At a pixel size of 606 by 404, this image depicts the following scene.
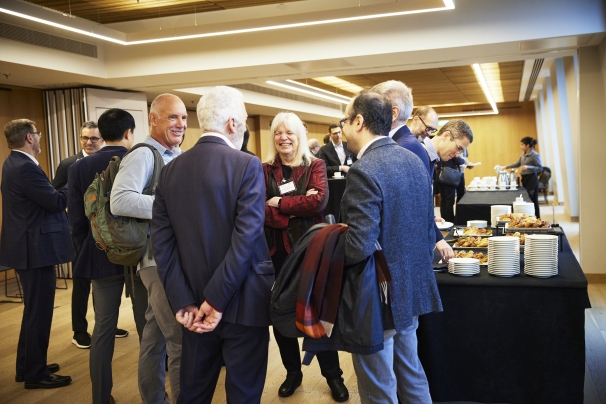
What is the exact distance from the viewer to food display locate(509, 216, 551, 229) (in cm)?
388

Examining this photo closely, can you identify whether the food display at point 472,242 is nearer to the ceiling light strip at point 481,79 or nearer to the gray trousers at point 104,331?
the gray trousers at point 104,331

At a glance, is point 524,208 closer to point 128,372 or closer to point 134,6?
point 128,372

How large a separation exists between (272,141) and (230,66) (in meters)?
3.65

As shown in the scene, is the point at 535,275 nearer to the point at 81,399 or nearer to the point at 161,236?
the point at 161,236

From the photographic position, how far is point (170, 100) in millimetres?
2875

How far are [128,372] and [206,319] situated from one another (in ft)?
6.94

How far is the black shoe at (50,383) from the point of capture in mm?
3609

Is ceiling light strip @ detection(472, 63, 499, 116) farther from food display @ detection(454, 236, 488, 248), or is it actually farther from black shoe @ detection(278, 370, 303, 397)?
black shoe @ detection(278, 370, 303, 397)

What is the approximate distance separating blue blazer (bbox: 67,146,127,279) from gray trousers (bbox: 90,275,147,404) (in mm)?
63

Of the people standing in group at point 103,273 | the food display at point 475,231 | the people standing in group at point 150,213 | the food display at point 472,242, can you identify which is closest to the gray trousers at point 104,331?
the people standing in group at point 103,273

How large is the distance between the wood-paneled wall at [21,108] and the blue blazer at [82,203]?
496 centimetres

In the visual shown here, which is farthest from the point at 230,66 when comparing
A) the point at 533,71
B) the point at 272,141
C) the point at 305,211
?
the point at 533,71

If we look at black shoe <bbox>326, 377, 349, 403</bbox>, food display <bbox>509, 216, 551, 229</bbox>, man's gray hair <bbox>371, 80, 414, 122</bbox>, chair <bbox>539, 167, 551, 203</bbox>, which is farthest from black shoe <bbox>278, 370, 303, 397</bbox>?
chair <bbox>539, 167, 551, 203</bbox>

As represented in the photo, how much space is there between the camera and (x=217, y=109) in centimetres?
215
